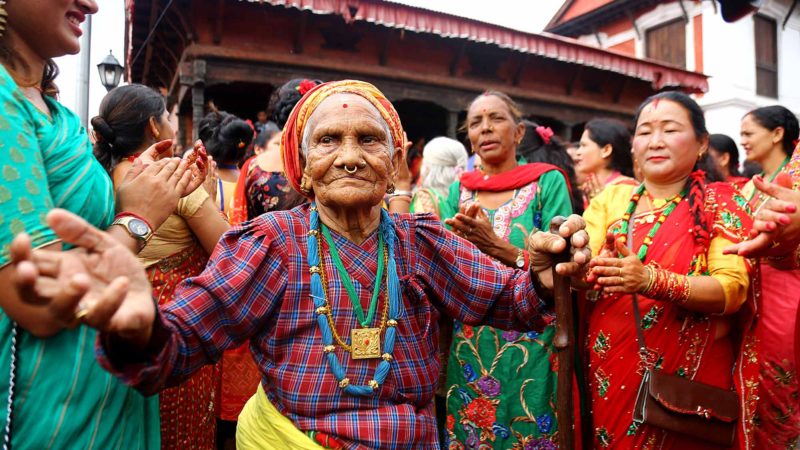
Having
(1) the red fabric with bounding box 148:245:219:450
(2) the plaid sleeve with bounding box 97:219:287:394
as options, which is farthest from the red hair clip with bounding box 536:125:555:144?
(2) the plaid sleeve with bounding box 97:219:287:394

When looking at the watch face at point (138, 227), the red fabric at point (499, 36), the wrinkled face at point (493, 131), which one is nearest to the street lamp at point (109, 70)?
the red fabric at point (499, 36)

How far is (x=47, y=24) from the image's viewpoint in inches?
59.7

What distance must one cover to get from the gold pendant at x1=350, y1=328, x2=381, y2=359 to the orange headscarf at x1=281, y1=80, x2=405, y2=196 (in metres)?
0.54

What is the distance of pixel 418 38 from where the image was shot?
1038cm

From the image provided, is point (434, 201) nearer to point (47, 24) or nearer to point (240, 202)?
point (240, 202)

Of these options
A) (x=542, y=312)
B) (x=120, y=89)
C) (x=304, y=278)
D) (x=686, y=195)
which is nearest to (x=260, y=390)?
(x=304, y=278)

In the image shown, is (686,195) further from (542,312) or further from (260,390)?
(260,390)

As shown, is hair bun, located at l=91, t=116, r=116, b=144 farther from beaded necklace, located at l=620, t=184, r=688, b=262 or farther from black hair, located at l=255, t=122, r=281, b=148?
beaded necklace, located at l=620, t=184, r=688, b=262

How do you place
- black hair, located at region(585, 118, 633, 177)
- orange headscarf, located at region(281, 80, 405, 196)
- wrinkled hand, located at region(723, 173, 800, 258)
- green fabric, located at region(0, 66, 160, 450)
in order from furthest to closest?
1. black hair, located at region(585, 118, 633, 177)
2. wrinkled hand, located at region(723, 173, 800, 258)
3. orange headscarf, located at region(281, 80, 405, 196)
4. green fabric, located at region(0, 66, 160, 450)

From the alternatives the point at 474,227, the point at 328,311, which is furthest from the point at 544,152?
the point at 328,311

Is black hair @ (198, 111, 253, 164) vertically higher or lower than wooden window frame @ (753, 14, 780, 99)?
lower

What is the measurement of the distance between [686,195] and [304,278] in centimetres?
189

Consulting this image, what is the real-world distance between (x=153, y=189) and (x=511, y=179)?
213 centimetres

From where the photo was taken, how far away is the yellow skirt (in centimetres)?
160
